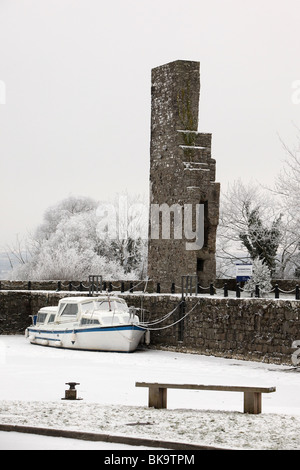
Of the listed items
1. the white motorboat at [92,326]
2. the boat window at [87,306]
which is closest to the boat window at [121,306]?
the white motorboat at [92,326]

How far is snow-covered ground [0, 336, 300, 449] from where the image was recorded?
38.2ft

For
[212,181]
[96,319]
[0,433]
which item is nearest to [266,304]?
[96,319]

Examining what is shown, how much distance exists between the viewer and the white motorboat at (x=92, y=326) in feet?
91.9

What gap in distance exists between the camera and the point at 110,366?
78.5 feet

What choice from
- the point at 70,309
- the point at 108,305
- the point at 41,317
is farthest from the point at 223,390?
the point at 41,317

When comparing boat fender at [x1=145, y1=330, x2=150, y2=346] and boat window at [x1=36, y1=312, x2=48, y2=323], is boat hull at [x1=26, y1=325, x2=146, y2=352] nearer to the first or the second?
boat fender at [x1=145, y1=330, x2=150, y2=346]

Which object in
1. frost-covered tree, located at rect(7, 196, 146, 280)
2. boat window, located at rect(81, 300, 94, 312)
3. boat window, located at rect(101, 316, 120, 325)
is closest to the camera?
boat window, located at rect(101, 316, 120, 325)

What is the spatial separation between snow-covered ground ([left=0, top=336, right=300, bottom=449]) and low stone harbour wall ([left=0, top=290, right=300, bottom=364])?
441 millimetres

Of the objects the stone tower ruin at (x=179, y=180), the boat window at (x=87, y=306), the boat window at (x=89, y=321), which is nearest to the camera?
the boat window at (x=89, y=321)

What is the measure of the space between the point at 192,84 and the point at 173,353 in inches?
454

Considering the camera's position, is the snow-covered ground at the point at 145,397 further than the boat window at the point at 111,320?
No

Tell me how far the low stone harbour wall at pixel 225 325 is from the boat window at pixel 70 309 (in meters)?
1.94

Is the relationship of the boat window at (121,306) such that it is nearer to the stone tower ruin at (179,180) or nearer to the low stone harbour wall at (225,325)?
the low stone harbour wall at (225,325)

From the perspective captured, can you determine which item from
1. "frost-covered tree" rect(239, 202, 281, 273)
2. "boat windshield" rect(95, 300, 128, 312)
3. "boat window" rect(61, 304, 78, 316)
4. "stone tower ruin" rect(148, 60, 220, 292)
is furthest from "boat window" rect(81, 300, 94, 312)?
"frost-covered tree" rect(239, 202, 281, 273)
